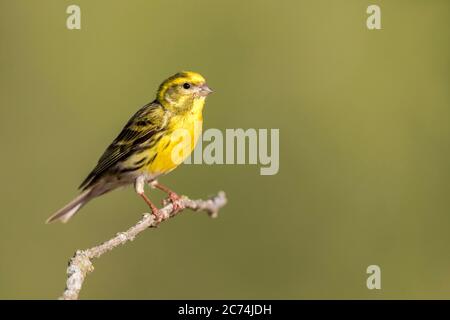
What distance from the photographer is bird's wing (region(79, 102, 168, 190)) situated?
6.46m

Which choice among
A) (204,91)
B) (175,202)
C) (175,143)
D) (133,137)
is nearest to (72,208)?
(133,137)

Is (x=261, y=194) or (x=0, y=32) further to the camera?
(x=0, y=32)

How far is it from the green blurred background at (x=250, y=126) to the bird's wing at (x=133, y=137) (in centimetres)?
216

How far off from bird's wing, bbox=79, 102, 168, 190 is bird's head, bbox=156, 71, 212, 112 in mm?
102

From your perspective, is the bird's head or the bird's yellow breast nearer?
the bird's yellow breast

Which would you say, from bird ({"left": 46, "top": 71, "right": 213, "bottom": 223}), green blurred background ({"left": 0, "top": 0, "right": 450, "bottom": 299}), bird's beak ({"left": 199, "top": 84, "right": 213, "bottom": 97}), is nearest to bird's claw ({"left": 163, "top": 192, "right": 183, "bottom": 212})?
bird ({"left": 46, "top": 71, "right": 213, "bottom": 223})

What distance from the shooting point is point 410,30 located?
35.0ft

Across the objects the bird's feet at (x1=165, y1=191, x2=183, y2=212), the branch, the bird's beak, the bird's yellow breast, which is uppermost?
the bird's beak

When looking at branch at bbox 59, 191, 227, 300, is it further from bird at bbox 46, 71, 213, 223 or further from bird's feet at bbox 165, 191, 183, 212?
bird at bbox 46, 71, 213, 223

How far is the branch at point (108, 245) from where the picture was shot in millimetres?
3752

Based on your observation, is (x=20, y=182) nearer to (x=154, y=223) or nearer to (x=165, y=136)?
(x=165, y=136)

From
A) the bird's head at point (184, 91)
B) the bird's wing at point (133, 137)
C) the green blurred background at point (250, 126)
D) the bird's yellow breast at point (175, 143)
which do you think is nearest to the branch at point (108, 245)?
the bird's yellow breast at point (175, 143)
